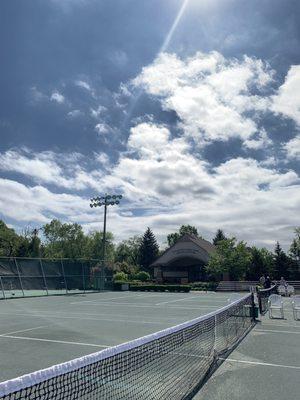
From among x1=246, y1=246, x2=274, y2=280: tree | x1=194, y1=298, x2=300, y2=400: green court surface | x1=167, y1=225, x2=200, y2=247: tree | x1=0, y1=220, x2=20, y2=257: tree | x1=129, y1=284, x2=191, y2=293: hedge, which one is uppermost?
x1=167, y1=225, x2=200, y2=247: tree

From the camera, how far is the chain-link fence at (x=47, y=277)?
31359 millimetres

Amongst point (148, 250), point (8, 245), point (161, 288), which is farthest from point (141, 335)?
point (148, 250)

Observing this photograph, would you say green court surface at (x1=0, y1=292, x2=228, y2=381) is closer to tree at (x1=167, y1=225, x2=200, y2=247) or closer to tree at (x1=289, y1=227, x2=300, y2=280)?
tree at (x1=289, y1=227, x2=300, y2=280)

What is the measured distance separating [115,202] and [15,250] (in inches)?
1294

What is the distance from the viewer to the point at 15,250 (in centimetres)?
6988

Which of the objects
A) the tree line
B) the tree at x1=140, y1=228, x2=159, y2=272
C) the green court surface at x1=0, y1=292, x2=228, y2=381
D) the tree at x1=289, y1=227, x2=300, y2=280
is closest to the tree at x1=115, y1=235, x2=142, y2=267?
the tree line

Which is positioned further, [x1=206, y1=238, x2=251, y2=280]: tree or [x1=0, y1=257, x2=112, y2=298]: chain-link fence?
[x1=206, y1=238, x2=251, y2=280]: tree

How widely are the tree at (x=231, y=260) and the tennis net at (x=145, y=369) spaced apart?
4021 centimetres

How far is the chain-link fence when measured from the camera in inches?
1235

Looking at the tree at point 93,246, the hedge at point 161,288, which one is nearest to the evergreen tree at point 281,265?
the hedge at point 161,288

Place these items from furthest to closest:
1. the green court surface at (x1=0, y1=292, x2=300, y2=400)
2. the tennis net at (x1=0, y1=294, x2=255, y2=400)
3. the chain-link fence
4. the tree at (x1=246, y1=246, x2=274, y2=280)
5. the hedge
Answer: the tree at (x1=246, y1=246, x2=274, y2=280) → the hedge → the chain-link fence → the green court surface at (x1=0, y1=292, x2=300, y2=400) → the tennis net at (x1=0, y1=294, x2=255, y2=400)

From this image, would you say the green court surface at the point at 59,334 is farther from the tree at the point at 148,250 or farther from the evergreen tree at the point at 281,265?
the tree at the point at 148,250

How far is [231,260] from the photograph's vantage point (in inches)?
1976

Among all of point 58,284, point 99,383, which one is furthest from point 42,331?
point 58,284
